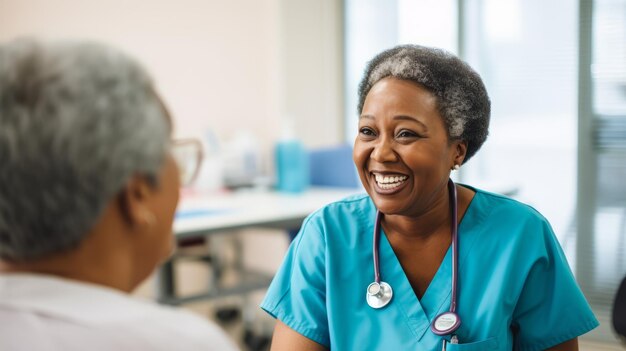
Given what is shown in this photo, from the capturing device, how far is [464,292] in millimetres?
1200

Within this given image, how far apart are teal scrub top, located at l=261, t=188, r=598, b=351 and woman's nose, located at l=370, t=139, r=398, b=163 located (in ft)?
0.51

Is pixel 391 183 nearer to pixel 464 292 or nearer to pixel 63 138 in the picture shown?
pixel 464 292

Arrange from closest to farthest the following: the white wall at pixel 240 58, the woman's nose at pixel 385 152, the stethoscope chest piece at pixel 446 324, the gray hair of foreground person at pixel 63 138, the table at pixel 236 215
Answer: the gray hair of foreground person at pixel 63 138
the stethoscope chest piece at pixel 446 324
the woman's nose at pixel 385 152
the table at pixel 236 215
the white wall at pixel 240 58

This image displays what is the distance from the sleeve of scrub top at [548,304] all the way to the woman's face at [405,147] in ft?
0.70

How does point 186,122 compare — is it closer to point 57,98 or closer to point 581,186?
point 581,186

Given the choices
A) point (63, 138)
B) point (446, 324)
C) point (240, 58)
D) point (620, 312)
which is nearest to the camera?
point (63, 138)

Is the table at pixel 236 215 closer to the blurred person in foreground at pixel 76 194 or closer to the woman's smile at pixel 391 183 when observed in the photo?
the woman's smile at pixel 391 183

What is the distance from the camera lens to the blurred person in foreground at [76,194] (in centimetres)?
60

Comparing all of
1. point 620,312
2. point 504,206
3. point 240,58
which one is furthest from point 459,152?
point 240,58

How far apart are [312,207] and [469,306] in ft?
4.50

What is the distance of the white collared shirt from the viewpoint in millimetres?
602

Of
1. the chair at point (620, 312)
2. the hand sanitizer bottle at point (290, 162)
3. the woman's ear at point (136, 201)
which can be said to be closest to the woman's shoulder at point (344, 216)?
the woman's ear at point (136, 201)

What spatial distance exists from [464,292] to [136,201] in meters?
0.72

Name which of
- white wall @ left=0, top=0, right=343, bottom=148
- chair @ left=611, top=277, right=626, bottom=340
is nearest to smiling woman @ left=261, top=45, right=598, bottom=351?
chair @ left=611, top=277, right=626, bottom=340
